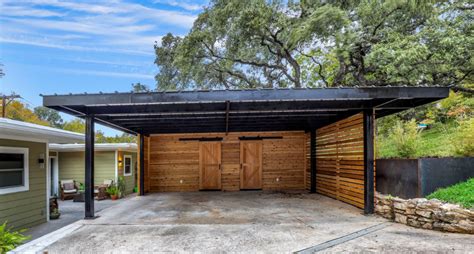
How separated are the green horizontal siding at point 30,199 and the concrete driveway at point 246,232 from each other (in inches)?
71.3

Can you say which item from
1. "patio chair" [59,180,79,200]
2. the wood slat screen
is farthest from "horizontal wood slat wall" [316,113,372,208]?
"patio chair" [59,180,79,200]

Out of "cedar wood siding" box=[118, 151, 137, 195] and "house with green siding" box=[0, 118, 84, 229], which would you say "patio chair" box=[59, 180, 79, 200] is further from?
"house with green siding" box=[0, 118, 84, 229]

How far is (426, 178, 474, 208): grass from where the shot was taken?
4102 mm

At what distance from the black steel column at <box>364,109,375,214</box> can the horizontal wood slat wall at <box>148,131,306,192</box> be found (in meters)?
4.53

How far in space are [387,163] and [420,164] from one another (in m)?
0.86

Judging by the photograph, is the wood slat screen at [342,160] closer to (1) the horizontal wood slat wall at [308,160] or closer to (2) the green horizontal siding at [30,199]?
(1) the horizontal wood slat wall at [308,160]

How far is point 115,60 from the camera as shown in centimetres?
1460

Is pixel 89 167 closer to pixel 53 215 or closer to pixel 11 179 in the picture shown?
pixel 11 179

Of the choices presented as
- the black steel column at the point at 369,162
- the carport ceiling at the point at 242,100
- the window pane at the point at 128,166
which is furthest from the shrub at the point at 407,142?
the window pane at the point at 128,166

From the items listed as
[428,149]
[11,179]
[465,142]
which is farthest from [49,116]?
[465,142]

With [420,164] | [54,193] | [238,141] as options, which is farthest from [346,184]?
[54,193]

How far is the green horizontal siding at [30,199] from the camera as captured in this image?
5.57 metres

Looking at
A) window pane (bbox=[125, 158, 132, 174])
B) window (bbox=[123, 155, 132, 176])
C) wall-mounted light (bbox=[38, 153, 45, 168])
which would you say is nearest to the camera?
wall-mounted light (bbox=[38, 153, 45, 168])

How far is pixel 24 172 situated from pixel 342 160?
7252 millimetres
